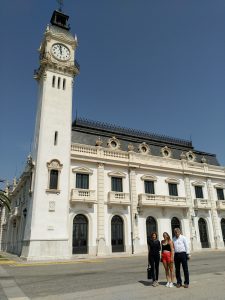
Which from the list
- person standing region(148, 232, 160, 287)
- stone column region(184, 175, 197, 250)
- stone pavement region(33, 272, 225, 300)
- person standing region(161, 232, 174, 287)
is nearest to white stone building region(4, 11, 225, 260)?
stone column region(184, 175, 197, 250)

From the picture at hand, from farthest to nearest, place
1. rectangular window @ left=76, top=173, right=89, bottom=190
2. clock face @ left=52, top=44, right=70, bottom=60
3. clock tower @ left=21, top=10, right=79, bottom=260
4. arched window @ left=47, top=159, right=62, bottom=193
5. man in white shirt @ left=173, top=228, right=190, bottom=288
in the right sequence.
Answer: clock face @ left=52, top=44, right=70, bottom=60, rectangular window @ left=76, top=173, right=89, bottom=190, arched window @ left=47, top=159, right=62, bottom=193, clock tower @ left=21, top=10, right=79, bottom=260, man in white shirt @ left=173, top=228, right=190, bottom=288

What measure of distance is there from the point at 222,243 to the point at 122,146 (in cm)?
1823

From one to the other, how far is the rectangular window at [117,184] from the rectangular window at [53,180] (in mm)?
6911

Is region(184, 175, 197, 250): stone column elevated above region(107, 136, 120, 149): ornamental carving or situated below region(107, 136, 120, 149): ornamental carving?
below

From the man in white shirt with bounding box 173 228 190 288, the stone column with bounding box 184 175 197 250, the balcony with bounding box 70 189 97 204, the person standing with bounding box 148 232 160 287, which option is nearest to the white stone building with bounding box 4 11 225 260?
the stone column with bounding box 184 175 197 250

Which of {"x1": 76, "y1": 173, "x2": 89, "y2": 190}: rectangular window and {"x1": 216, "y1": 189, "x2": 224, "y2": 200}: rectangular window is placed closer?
{"x1": 76, "y1": 173, "x2": 89, "y2": 190}: rectangular window

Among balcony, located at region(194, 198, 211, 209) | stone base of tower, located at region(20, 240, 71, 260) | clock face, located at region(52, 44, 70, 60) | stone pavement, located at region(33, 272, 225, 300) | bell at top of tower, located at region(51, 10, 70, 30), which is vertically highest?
bell at top of tower, located at region(51, 10, 70, 30)

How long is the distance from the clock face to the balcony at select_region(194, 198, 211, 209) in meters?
24.1

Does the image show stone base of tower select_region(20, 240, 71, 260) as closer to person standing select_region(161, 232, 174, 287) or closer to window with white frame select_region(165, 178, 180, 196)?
window with white frame select_region(165, 178, 180, 196)

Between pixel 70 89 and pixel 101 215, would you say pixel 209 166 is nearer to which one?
pixel 101 215

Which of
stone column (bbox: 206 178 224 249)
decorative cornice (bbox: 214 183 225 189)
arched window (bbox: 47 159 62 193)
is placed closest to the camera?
arched window (bbox: 47 159 62 193)

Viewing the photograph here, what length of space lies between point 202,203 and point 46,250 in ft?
68.7

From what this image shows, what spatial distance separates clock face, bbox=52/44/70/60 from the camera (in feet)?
97.7

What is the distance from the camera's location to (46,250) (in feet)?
73.1
